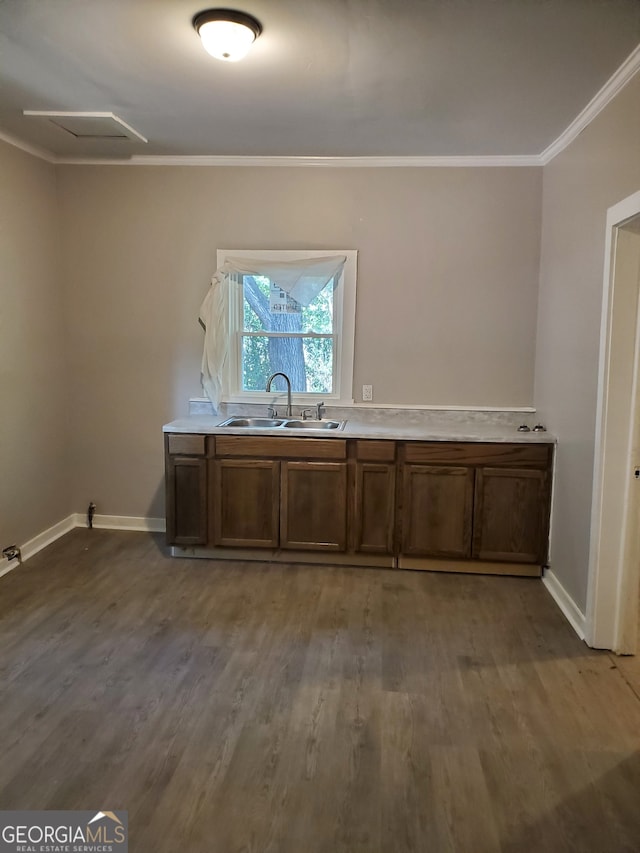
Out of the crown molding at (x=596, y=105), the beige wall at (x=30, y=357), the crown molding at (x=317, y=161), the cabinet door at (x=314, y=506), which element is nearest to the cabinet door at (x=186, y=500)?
the cabinet door at (x=314, y=506)

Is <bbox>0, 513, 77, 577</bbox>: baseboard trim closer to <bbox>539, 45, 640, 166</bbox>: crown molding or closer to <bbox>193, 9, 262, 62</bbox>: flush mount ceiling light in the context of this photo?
<bbox>193, 9, 262, 62</bbox>: flush mount ceiling light

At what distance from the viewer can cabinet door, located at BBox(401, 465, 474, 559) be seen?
384 centimetres

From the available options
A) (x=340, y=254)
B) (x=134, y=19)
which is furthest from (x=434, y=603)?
(x=134, y=19)

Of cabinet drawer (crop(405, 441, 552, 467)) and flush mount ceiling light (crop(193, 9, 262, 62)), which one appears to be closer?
flush mount ceiling light (crop(193, 9, 262, 62))

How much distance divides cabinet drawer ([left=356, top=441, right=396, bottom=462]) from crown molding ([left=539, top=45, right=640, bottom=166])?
1.98 metres

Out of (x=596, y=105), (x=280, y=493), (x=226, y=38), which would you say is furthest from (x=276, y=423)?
(x=596, y=105)

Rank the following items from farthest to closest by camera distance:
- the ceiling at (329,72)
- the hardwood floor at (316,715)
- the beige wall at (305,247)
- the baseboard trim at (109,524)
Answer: the baseboard trim at (109,524), the beige wall at (305,247), the ceiling at (329,72), the hardwood floor at (316,715)

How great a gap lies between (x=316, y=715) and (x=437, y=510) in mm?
1695

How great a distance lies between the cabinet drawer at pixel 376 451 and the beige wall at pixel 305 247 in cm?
56

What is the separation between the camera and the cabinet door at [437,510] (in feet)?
12.6

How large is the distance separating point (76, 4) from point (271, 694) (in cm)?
272

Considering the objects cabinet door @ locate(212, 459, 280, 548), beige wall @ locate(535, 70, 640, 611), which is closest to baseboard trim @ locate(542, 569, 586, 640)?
beige wall @ locate(535, 70, 640, 611)

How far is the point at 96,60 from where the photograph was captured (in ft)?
8.84

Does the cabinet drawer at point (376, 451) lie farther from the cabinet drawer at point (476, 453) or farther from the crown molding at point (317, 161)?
the crown molding at point (317, 161)
